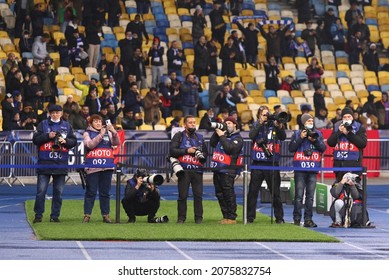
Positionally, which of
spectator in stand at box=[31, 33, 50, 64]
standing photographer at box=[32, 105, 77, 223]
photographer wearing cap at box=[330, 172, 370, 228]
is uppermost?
spectator in stand at box=[31, 33, 50, 64]

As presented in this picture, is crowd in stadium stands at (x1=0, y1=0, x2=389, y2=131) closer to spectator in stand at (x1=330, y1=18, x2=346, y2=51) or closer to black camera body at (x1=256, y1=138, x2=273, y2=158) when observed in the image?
spectator in stand at (x1=330, y1=18, x2=346, y2=51)

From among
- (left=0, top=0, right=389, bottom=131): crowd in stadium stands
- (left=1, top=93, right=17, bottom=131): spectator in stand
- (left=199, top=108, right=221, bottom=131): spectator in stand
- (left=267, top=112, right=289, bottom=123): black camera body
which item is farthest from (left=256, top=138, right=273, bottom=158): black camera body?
(left=199, top=108, right=221, bottom=131): spectator in stand

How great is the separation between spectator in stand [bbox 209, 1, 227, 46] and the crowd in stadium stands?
0.03 m

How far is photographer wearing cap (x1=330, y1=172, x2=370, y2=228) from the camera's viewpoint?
923 inches

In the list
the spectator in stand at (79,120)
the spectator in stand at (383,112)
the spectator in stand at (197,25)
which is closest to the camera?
the spectator in stand at (79,120)

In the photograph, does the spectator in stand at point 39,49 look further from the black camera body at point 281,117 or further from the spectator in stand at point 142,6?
the black camera body at point 281,117

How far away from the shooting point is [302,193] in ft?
77.0

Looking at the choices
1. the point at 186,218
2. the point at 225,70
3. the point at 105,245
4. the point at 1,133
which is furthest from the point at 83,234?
the point at 225,70

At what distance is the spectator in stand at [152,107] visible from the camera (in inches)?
1431

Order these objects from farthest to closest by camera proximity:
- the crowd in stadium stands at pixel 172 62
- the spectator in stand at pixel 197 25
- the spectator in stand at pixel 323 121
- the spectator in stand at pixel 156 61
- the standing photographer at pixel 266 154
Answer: the spectator in stand at pixel 197 25, the spectator in stand at pixel 156 61, the spectator in stand at pixel 323 121, the crowd in stadium stands at pixel 172 62, the standing photographer at pixel 266 154

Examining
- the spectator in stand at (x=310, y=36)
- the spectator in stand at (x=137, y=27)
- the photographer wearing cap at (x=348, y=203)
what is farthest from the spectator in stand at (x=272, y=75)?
the photographer wearing cap at (x=348, y=203)

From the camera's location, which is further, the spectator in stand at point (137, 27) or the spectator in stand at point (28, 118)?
the spectator in stand at point (137, 27)

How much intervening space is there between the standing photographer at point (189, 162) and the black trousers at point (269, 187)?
0.94 metres

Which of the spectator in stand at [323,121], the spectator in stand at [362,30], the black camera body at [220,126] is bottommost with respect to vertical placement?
the black camera body at [220,126]
